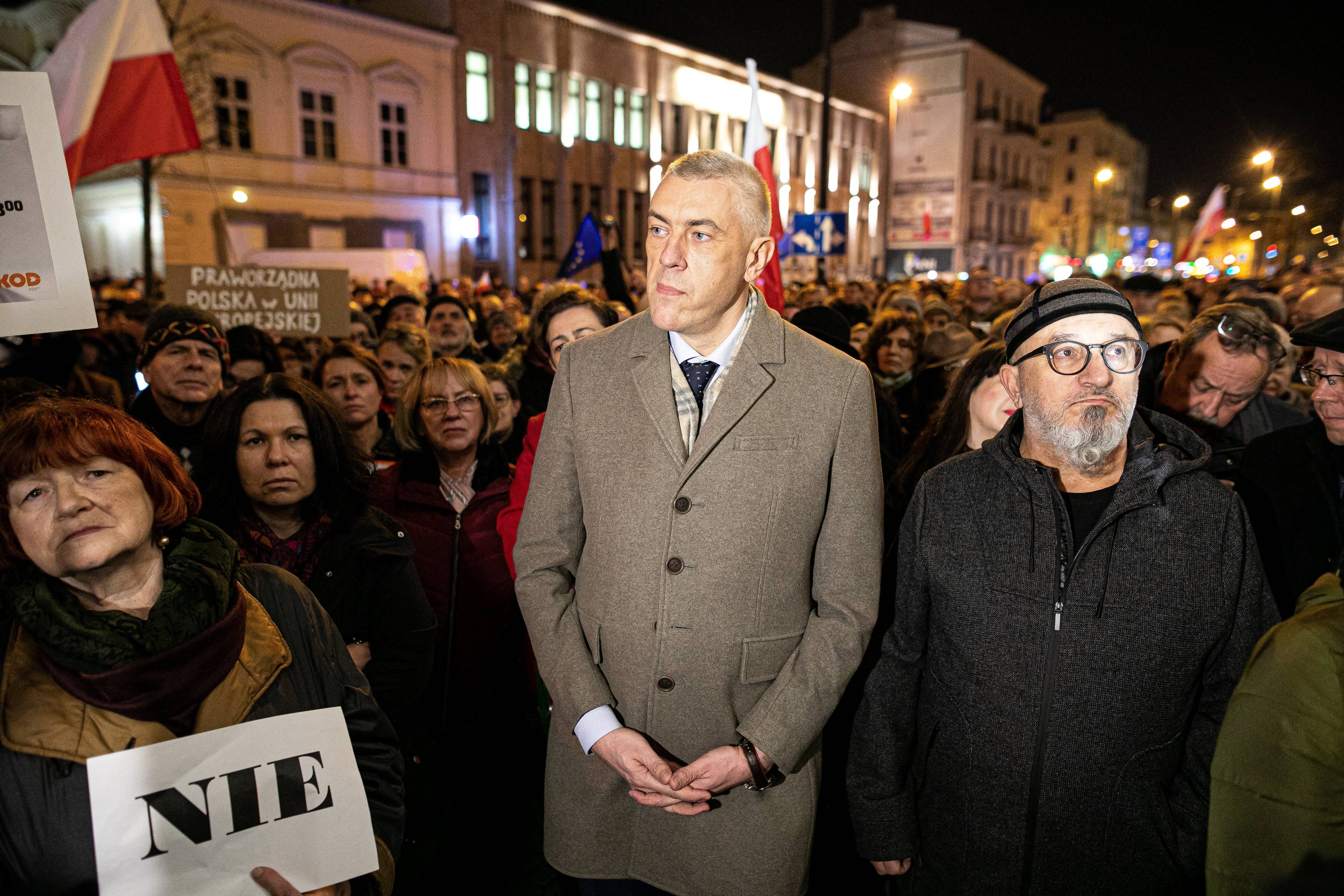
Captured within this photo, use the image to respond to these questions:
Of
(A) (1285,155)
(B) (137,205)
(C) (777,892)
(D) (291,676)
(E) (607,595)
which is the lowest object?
(C) (777,892)

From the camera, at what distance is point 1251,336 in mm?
3477

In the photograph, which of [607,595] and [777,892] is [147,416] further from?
[777,892]

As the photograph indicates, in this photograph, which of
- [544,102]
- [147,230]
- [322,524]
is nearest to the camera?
[322,524]

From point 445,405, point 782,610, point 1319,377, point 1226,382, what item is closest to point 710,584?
point 782,610

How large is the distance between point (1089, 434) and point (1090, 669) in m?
0.57

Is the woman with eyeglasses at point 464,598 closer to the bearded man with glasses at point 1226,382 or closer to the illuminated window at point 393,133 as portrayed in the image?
the bearded man with glasses at point 1226,382

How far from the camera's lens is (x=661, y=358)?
2150 mm

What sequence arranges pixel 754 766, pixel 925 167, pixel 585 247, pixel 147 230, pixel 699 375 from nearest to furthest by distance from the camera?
1. pixel 754 766
2. pixel 699 375
3. pixel 147 230
4. pixel 585 247
5. pixel 925 167

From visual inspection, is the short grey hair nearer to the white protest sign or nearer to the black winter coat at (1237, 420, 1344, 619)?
the white protest sign

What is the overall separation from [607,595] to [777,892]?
856mm

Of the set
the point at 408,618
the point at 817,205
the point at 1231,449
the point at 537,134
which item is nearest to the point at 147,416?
the point at 408,618

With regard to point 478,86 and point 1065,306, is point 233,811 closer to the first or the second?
point 1065,306

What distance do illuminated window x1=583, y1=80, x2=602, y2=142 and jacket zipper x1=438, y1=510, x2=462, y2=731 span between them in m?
34.7

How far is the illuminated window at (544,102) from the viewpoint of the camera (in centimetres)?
3325
